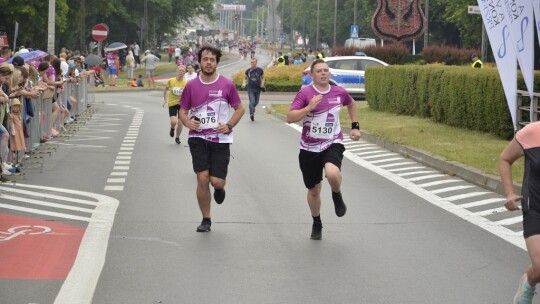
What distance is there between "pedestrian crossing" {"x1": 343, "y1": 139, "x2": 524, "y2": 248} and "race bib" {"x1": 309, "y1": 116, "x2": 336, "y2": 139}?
219cm

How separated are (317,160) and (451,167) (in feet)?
23.8

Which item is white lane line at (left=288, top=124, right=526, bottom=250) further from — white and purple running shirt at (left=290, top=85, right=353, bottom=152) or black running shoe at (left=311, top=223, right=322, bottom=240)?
white and purple running shirt at (left=290, top=85, right=353, bottom=152)

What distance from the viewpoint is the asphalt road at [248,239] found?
8773mm

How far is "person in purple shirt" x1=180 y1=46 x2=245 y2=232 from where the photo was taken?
11.6m

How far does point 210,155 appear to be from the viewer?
1168 cm

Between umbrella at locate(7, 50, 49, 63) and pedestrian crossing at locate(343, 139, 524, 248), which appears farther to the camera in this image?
umbrella at locate(7, 50, 49, 63)

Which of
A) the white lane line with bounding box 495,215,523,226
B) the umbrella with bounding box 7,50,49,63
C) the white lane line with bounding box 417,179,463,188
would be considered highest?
the umbrella with bounding box 7,50,49,63

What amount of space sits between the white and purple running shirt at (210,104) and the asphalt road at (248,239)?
0.94m

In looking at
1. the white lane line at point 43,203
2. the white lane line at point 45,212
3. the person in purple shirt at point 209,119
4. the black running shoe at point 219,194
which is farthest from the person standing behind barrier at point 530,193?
the white lane line at point 43,203

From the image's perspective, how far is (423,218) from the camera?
519 inches

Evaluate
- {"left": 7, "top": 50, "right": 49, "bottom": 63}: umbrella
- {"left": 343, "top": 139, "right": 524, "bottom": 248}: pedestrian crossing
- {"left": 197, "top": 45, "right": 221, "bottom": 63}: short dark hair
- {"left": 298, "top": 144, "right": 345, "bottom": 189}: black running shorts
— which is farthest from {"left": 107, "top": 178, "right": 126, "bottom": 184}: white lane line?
{"left": 7, "top": 50, "right": 49, "bottom": 63}: umbrella

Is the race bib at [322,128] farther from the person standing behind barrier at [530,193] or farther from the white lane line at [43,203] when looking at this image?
the person standing behind barrier at [530,193]

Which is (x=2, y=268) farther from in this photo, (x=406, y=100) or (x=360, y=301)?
(x=406, y=100)

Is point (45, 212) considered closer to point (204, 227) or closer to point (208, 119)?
point (204, 227)
